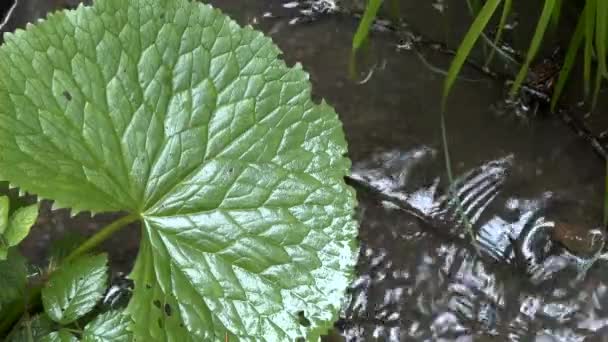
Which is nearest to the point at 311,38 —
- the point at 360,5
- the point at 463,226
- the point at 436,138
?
the point at 360,5

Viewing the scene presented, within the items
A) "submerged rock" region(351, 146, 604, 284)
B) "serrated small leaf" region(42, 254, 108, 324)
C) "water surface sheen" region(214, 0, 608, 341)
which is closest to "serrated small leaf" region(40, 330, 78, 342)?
"serrated small leaf" region(42, 254, 108, 324)

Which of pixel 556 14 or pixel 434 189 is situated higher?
pixel 556 14

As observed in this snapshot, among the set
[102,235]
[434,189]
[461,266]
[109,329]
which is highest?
[102,235]

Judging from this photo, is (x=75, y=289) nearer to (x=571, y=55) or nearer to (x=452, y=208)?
(x=452, y=208)

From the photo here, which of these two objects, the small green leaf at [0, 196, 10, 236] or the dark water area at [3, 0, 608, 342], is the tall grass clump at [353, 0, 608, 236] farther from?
the small green leaf at [0, 196, 10, 236]

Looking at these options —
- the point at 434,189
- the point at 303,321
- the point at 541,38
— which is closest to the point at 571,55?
the point at 541,38

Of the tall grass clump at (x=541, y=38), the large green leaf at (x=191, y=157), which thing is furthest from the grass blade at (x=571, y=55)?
the large green leaf at (x=191, y=157)
